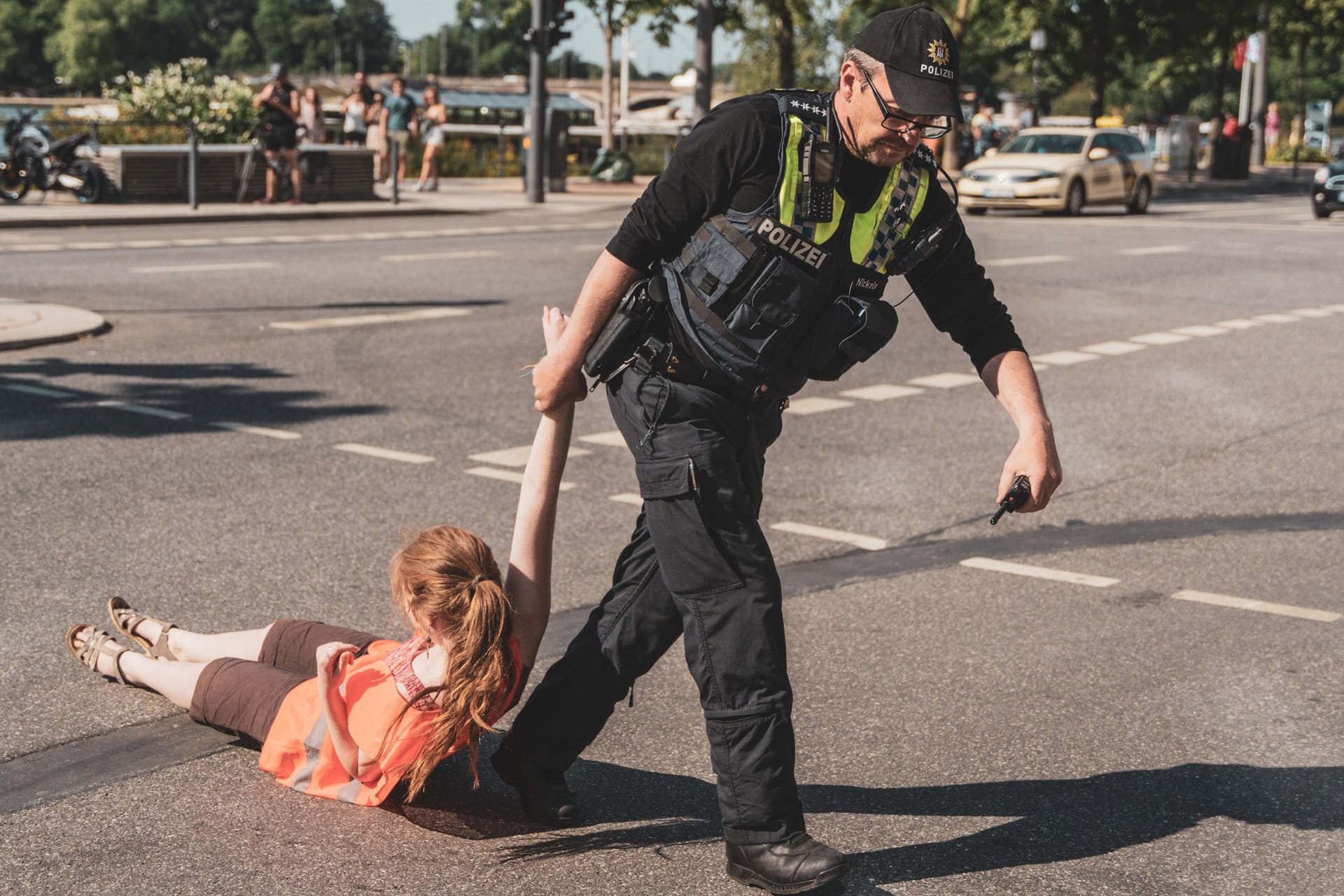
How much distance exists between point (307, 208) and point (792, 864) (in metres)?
21.2

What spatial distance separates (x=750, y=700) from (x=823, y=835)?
0.60 metres

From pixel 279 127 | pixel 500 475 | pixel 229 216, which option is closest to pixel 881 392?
pixel 500 475

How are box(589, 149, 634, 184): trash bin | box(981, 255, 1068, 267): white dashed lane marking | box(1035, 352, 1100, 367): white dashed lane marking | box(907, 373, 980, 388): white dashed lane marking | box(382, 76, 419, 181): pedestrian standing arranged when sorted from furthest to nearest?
box(589, 149, 634, 184): trash bin → box(382, 76, 419, 181): pedestrian standing → box(981, 255, 1068, 267): white dashed lane marking → box(1035, 352, 1100, 367): white dashed lane marking → box(907, 373, 980, 388): white dashed lane marking

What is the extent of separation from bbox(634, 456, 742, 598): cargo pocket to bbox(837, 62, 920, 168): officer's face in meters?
0.69

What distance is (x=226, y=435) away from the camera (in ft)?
25.8

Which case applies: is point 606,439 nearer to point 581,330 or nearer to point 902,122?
point 581,330

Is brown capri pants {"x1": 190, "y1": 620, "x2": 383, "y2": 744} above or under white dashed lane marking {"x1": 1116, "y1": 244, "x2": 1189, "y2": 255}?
under

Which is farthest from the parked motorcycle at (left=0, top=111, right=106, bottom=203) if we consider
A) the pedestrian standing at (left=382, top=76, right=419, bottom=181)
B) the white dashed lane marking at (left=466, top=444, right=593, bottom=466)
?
the white dashed lane marking at (left=466, top=444, right=593, bottom=466)

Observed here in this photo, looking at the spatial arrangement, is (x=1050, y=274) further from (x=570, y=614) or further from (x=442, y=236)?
(x=570, y=614)

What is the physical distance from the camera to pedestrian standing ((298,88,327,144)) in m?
26.0

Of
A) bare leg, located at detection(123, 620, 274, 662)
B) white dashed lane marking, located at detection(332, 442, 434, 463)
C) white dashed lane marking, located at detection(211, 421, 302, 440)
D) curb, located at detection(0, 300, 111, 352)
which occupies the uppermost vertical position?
curb, located at detection(0, 300, 111, 352)

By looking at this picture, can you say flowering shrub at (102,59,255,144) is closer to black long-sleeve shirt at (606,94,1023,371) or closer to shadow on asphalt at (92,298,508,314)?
shadow on asphalt at (92,298,508,314)

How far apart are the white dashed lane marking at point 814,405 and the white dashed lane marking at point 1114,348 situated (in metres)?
2.95

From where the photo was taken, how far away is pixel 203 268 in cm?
1524
